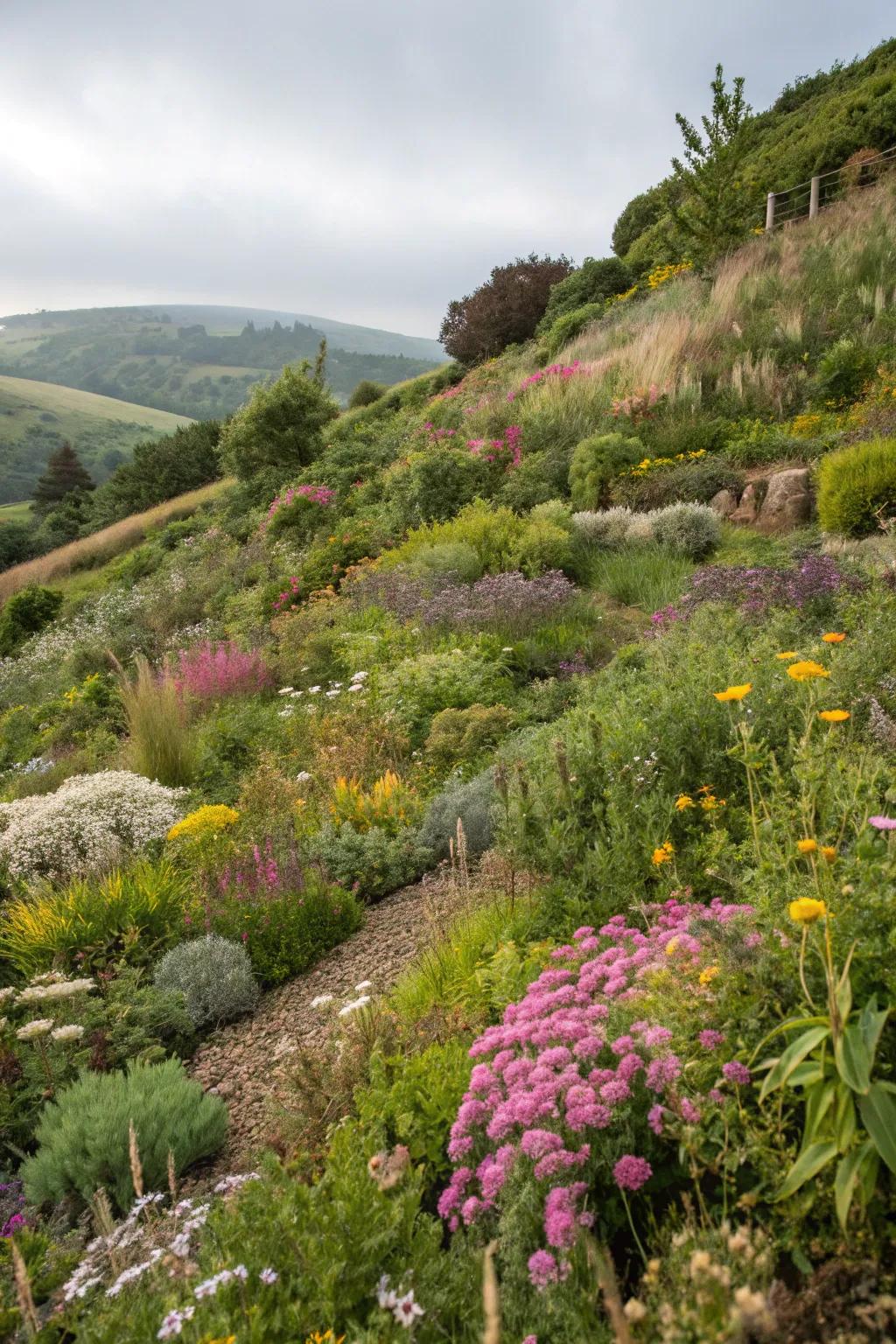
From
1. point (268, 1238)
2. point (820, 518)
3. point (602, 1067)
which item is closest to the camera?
point (268, 1238)

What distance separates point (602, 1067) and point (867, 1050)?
722 millimetres

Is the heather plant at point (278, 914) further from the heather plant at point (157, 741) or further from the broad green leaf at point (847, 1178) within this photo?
the broad green leaf at point (847, 1178)

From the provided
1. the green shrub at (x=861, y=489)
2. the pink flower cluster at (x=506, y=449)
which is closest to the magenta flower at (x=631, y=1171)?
the green shrub at (x=861, y=489)

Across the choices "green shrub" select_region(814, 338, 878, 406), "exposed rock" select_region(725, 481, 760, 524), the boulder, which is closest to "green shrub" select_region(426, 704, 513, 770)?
the boulder

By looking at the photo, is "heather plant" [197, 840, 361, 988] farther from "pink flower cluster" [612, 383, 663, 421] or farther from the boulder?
"pink flower cluster" [612, 383, 663, 421]

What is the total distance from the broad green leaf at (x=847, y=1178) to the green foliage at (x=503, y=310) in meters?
24.7

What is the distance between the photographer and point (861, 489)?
652 cm

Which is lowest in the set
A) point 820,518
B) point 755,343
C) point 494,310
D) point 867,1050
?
point 867,1050

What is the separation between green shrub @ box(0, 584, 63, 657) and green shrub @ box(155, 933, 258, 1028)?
16765 mm

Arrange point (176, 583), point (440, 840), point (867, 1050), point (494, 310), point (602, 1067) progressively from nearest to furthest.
Result: point (867, 1050), point (602, 1067), point (440, 840), point (176, 583), point (494, 310)

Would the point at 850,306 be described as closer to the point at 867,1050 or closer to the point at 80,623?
the point at 867,1050

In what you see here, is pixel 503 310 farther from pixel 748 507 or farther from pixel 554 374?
pixel 748 507

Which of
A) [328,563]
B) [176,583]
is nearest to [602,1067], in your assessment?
[328,563]

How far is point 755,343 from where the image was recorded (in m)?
11.1
